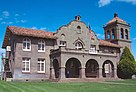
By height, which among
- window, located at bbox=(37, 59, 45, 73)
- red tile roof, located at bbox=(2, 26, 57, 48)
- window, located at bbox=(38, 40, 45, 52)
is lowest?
window, located at bbox=(37, 59, 45, 73)

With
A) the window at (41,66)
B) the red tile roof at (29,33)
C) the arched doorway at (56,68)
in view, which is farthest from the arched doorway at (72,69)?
the red tile roof at (29,33)

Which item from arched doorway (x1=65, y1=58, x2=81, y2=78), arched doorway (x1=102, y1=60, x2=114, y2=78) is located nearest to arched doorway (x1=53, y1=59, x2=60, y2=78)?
arched doorway (x1=65, y1=58, x2=81, y2=78)

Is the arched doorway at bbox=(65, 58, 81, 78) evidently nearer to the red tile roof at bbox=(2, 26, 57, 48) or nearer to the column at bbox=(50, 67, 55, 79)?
the column at bbox=(50, 67, 55, 79)

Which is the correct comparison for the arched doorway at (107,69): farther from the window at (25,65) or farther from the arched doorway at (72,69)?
the window at (25,65)

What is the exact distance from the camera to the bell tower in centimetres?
4484

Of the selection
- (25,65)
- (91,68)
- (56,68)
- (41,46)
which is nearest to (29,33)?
(41,46)

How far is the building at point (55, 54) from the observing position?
105 ft

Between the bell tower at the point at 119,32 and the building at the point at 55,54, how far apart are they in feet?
16.7

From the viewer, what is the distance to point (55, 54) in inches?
1299

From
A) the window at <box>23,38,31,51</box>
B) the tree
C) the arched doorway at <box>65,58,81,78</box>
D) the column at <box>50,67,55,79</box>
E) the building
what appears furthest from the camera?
the tree

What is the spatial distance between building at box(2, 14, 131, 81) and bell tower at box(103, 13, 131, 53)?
16.7 ft

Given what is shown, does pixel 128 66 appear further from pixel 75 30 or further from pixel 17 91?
pixel 17 91

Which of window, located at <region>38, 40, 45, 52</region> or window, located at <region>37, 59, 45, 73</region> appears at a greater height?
window, located at <region>38, 40, 45, 52</region>

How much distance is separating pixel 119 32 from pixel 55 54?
58.6 ft
